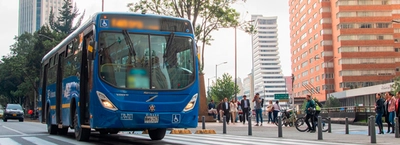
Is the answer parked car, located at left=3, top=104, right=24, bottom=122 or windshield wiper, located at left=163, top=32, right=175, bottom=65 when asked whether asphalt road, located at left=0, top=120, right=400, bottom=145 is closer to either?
windshield wiper, located at left=163, top=32, right=175, bottom=65

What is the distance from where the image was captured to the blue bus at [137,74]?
10.8 metres

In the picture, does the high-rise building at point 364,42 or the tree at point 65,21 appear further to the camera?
the high-rise building at point 364,42

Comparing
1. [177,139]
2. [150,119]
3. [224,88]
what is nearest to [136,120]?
[150,119]

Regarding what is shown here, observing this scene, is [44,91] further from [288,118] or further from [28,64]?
[28,64]

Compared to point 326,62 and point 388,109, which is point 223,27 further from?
point 326,62

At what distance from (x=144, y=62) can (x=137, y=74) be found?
0.32 m

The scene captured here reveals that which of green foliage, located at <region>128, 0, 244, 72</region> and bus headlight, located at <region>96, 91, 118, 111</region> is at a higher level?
green foliage, located at <region>128, 0, 244, 72</region>

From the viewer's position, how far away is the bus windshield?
36.0ft

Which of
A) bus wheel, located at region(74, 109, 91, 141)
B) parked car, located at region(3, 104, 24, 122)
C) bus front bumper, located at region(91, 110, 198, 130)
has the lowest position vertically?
parked car, located at region(3, 104, 24, 122)

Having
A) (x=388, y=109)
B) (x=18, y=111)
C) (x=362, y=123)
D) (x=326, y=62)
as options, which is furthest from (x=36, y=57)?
(x=326, y=62)

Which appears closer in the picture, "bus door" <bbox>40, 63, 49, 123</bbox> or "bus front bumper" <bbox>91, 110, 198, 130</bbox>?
"bus front bumper" <bbox>91, 110, 198, 130</bbox>

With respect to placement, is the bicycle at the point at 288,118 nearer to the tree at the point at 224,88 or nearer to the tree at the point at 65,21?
the tree at the point at 224,88

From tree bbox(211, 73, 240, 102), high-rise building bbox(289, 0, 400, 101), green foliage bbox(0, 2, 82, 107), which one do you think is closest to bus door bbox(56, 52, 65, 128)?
green foliage bbox(0, 2, 82, 107)

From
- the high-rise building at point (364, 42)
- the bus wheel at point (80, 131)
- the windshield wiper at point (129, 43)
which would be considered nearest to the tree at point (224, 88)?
the high-rise building at point (364, 42)
